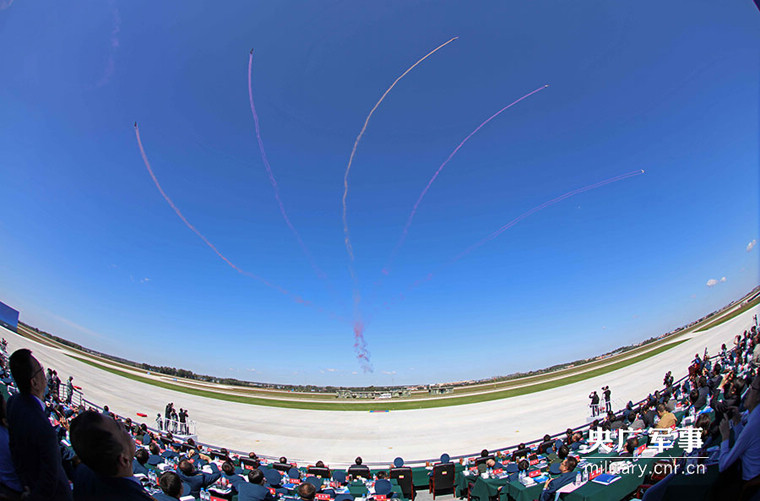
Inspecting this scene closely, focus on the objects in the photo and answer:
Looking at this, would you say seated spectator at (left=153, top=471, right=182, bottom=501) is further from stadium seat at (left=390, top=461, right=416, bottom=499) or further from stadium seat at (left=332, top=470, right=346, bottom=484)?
stadium seat at (left=390, top=461, right=416, bottom=499)

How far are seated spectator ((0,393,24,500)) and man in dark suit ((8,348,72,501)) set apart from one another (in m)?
0.47

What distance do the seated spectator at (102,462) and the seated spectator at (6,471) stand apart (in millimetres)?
2110

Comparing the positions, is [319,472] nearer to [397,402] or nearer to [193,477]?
[193,477]

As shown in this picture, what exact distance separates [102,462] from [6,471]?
2.46 metres

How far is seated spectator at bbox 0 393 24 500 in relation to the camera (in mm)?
3162

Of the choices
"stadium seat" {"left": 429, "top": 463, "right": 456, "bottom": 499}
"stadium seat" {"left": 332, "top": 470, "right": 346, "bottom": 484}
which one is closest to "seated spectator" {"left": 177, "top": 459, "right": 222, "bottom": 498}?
"stadium seat" {"left": 332, "top": 470, "right": 346, "bottom": 484}

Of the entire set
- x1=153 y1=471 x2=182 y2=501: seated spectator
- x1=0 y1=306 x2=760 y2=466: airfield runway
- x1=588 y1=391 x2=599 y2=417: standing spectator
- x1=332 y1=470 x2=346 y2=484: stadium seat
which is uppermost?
x1=153 y1=471 x2=182 y2=501: seated spectator

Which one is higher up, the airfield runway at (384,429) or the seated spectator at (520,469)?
the seated spectator at (520,469)

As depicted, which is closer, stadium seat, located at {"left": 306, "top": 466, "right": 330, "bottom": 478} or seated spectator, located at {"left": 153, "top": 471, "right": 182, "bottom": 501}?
seated spectator, located at {"left": 153, "top": 471, "right": 182, "bottom": 501}

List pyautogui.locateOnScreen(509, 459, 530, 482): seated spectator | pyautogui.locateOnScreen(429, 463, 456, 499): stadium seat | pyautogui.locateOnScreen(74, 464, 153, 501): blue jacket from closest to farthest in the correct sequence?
1. pyautogui.locateOnScreen(74, 464, 153, 501): blue jacket
2. pyautogui.locateOnScreen(509, 459, 530, 482): seated spectator
3. pyautogui.locateOnScreen(429, 463, 456, 499): stadium seat

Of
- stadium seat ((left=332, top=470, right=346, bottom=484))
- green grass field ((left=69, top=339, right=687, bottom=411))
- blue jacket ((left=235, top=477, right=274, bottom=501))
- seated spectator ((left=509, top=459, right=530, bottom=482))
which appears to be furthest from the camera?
green grass field ((left=69, top=339, right=687, bottom=411))

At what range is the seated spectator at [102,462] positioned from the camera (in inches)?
76.0

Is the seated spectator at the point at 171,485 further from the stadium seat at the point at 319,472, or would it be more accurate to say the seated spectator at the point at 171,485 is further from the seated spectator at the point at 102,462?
the stadium seat at the point at 319,472

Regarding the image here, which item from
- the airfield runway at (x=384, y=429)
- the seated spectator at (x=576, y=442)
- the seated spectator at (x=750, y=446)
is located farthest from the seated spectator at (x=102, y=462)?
the airfield runway at (x=384, y=429)
